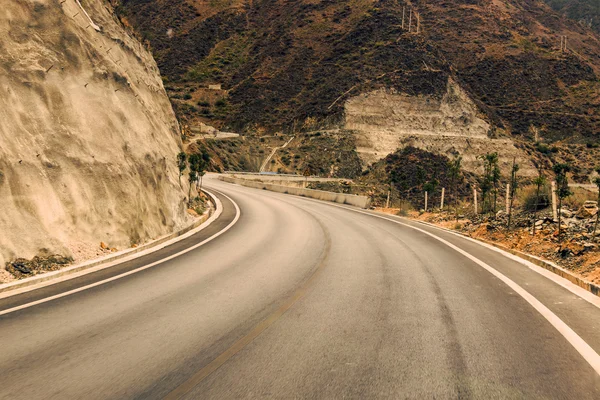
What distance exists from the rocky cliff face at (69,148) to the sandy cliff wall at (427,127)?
184 feet

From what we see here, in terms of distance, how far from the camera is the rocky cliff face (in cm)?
927

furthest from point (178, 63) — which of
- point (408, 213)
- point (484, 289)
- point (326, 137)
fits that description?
point (484, 289)

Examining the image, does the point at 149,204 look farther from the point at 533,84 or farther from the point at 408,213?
the point at 533,84

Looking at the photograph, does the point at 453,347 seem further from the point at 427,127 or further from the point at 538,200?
the point at 427,127

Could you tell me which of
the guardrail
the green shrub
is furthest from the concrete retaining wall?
the guardrail

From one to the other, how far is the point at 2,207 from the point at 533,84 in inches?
4020

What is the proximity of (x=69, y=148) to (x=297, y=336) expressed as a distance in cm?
870

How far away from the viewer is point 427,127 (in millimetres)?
76500

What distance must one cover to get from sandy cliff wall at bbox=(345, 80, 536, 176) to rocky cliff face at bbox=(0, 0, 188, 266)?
184 ft

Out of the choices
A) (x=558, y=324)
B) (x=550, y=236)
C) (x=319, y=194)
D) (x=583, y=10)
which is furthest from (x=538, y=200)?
(x=583, y=10)

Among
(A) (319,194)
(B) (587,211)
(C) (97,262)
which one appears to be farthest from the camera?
(A) (319,194)

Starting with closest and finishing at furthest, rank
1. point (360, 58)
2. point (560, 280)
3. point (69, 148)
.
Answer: point (560, 280) < point (69, 148) < point (360, 58)

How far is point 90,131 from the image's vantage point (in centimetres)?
1236

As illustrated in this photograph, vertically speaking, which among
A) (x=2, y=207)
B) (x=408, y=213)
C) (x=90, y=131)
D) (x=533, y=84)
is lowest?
(x=408, y=213)
